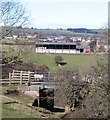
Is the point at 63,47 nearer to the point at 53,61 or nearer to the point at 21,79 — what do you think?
the point at 53,61

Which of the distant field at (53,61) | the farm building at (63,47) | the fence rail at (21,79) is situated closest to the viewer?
the distant field at (53,61)

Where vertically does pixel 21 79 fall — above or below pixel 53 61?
above

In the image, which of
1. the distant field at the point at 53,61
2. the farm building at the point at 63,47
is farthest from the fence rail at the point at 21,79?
the farm building at the point at 63,47

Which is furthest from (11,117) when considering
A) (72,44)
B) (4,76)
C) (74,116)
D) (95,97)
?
(72,44)

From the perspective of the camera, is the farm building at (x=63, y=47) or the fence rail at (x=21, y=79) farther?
the farm building at (x=63, y=47)

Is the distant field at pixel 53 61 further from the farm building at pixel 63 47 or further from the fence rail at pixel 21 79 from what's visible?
the farm building at pixel 63 47

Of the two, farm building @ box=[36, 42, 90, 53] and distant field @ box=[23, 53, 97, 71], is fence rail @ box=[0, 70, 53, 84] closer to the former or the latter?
distant field @ box=[23, 53, 97, 71]

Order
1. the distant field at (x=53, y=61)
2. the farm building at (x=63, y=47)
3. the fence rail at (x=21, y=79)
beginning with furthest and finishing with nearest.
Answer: the farm building at (x=63, y=47), the fence rail at (x=21, y=79), the distant field at (x=53, y=61)

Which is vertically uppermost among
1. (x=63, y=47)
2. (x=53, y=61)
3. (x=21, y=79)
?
(x=63, y=47)

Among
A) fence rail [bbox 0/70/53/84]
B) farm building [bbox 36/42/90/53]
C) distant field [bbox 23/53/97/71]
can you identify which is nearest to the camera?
distant field [bbox 23/53/97/71]

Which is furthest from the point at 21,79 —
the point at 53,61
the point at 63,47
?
the point at 63,47

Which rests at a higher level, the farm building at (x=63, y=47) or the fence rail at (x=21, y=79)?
the farm building at (x=63, y=47)

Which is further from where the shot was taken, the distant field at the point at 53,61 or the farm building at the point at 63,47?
the farm building at the point at 63,47

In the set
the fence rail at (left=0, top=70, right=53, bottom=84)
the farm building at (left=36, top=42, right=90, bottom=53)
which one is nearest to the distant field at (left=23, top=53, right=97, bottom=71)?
the fence rail at (left=0, top=70, right=53, bottom=84)
